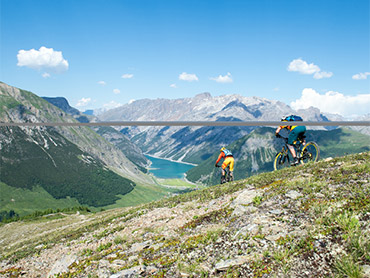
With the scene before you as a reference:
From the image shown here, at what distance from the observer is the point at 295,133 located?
1656cm

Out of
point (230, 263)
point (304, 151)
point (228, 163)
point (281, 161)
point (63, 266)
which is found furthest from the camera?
point (228, 163)

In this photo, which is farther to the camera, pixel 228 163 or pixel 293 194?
pixel 228 163

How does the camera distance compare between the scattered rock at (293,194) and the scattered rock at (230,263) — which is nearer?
the scattered rock at (230,263)

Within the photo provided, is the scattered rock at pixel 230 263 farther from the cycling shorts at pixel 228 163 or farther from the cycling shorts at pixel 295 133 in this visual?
the cycling shorts at pixel 228 163

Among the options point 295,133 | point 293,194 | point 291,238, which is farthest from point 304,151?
point 291,238

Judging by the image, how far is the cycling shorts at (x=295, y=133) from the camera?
16.4 metres

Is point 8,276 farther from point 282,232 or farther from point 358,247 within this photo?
point 358,247

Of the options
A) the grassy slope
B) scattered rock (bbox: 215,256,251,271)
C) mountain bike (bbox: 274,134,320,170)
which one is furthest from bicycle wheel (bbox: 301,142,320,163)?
scattered rock (bbox: 215,256,251,271)

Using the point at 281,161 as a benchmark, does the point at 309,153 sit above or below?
above

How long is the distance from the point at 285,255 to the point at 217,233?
2.73m

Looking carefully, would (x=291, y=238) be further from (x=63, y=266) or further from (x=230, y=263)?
(x=63, y=266)

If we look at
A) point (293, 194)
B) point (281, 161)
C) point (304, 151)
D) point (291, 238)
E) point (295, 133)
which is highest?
point (295, 133)

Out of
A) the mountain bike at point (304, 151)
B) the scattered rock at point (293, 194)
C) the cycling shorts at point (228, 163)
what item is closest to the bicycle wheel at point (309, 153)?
the mountain bike at point (304, 151)

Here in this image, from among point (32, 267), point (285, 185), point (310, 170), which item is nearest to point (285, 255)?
point (285, 185)
